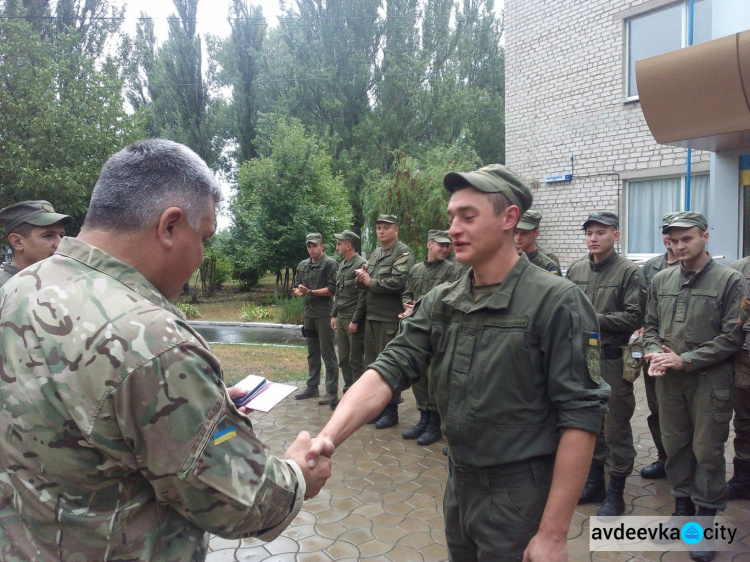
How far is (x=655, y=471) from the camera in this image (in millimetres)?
4711

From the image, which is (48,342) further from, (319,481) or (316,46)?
(316,46)

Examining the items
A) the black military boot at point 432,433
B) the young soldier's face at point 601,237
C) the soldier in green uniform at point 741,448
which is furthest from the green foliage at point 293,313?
the soldier in green uniform at point 741,448

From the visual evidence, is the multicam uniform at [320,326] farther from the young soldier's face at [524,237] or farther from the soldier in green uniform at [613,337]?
the soldier in green uniform at [613,337]

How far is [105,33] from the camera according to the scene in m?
21.2

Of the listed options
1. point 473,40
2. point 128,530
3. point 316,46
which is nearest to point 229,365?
point 128,530

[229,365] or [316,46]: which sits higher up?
[316,46]

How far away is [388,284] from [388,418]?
1.54m

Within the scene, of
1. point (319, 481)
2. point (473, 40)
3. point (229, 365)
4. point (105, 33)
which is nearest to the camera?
point (319, 481)

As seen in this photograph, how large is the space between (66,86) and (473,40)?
76.6 feet

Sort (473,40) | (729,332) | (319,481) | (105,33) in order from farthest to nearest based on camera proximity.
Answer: (473,40) < (105,33) < (729,332) < (319,481)

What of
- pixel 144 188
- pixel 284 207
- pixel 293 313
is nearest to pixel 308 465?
pixel 144 188

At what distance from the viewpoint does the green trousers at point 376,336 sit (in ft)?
21.4

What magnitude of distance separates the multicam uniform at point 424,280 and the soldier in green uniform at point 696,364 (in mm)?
2437

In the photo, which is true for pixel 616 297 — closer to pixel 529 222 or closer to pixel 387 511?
pixel 529 222
